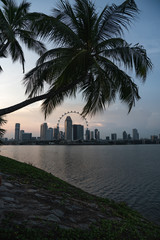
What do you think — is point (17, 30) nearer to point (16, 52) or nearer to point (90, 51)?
point (16, 52)

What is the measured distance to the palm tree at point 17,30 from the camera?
25.1ft

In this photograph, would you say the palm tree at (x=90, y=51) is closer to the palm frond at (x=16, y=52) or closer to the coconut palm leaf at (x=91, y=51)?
the coconut palm leaf at (x=91, y=51)

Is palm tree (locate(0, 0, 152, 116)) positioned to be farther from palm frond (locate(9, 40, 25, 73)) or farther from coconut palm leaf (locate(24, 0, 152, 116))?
palm frond (locate(9, 40, 25, 73))

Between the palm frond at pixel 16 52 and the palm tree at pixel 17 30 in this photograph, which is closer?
the palm tree at pixel 17 30

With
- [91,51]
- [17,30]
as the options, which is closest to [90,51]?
[91,51]

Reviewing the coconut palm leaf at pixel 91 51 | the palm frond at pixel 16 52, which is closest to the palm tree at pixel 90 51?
the coconut palm leaf at pixel 91 51

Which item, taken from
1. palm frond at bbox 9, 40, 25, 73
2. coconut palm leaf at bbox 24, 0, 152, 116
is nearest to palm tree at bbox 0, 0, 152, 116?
coconut palm leaf at bbox 24, 0, 152, 116

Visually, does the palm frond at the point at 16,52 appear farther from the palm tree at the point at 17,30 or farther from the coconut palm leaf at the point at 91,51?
the coconut palm leaf at the point at 91,51

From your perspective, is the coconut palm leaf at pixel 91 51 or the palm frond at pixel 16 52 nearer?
the coconut palm leaf at pixel 91 51

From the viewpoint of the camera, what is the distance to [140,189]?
45.4ft

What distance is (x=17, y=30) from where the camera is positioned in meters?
8.49

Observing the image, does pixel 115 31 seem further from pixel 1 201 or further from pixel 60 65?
pixel 1 201

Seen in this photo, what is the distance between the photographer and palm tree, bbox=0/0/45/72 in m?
7.64

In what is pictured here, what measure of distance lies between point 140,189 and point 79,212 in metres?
10.9
